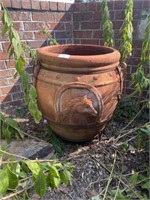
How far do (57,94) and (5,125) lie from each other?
14.2 inches

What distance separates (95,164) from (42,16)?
160cm

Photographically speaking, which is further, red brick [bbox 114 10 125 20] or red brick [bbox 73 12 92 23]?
red brick [bbox 73 12 92 23]

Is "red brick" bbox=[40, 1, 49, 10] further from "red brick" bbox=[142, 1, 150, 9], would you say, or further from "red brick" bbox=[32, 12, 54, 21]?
"red brick" bbox=[142, 1, 150, 9]

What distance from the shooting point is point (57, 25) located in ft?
8.04

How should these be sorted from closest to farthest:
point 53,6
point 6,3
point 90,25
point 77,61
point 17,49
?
point 17,49 < point 77,61 < point 6,3 < point 53,6 < point 90,25

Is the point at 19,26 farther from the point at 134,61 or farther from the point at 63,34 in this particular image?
the point at 134,61

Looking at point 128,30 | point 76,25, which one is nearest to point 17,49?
point 128,30

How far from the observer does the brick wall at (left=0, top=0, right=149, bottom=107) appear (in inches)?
83.6

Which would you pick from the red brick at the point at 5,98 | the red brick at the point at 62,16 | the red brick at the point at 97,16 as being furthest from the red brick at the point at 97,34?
the red brick at the point at 5,98

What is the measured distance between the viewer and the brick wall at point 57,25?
6.97ft

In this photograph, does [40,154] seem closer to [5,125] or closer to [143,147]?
[5,125]

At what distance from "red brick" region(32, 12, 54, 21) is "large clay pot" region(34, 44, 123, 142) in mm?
887

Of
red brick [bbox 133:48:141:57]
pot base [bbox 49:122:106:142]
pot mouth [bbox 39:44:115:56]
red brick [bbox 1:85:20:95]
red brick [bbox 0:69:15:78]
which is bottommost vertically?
pot base [bbox 49:122:106:142]

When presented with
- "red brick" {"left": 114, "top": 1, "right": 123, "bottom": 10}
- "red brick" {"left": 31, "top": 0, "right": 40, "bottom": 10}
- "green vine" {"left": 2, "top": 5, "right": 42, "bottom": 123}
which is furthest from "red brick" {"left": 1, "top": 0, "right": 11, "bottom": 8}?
"green vine" {"left": 2, "top": 5, "right": 42, "bottom": 123}
